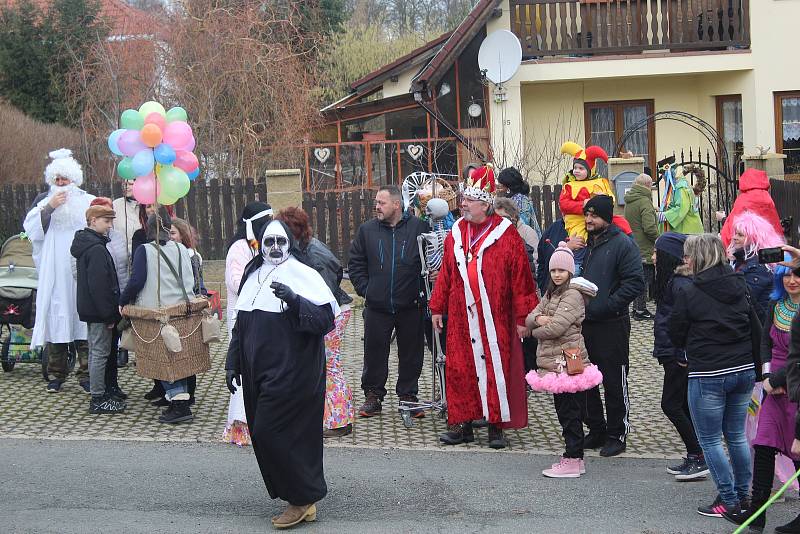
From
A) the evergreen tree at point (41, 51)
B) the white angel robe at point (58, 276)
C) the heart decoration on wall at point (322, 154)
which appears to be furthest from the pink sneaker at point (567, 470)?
the evergreen tree at point (41, 51)

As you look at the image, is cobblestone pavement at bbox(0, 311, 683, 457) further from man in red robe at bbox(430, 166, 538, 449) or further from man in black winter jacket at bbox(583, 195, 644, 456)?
man in black winter jacket at bbox(583, 195, 644, 456)

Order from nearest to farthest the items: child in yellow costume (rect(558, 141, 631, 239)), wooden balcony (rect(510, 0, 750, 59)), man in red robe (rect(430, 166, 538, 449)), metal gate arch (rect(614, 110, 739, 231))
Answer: man in red robe (rect(430, 166, 538, 449)) < child in yellow costume (rect(558, 141, 631, 239)) < metal gate arch (rect(614, 110, 739, 231)) < wooden balcony (rect(510, 0, 750, 59))

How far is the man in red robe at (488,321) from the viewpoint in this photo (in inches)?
320

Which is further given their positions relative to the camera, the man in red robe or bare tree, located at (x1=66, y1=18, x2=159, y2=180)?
bare tree, located at (x1=66, y1=18, x2=159, y2=180)

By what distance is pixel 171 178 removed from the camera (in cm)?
921

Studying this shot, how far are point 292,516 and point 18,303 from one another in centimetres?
520

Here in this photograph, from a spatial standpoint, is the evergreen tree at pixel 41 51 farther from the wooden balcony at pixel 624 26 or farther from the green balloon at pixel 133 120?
the green balloon at pixel 133 120

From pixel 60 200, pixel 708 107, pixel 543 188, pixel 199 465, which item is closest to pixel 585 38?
pixel 708 107

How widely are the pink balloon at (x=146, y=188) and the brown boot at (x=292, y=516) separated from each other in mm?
3670

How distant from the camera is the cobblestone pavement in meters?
8.52

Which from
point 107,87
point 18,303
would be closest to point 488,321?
point 18,303

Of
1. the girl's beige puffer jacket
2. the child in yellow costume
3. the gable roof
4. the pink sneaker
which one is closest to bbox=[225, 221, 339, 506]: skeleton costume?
the girl's beige puffer jacket

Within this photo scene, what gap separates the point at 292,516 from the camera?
21.1 feet

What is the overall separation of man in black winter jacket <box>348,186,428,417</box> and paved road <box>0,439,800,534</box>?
45.4 inches
